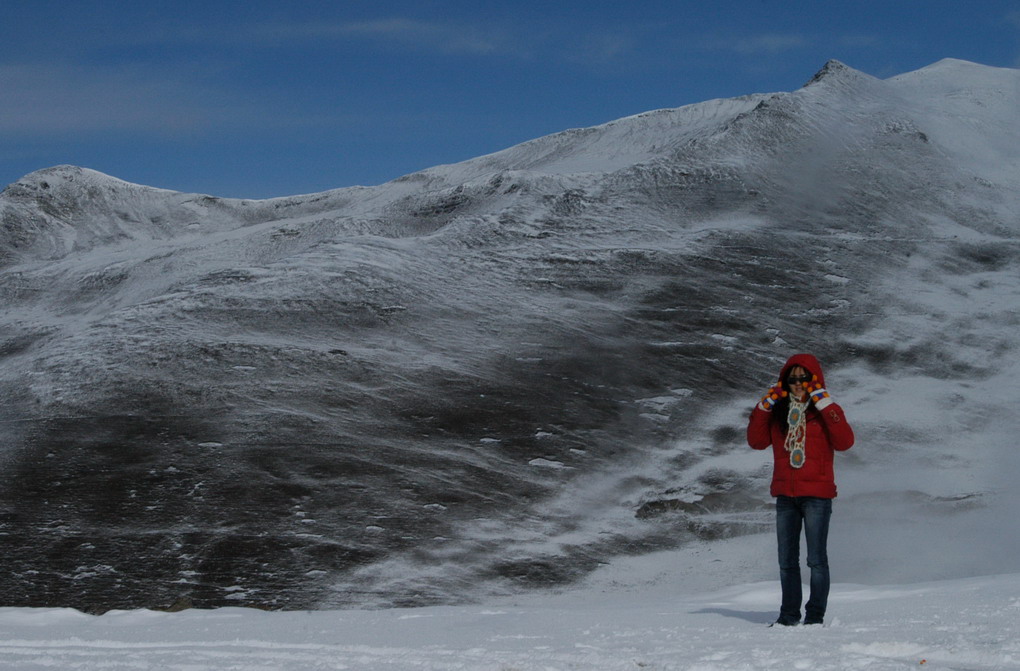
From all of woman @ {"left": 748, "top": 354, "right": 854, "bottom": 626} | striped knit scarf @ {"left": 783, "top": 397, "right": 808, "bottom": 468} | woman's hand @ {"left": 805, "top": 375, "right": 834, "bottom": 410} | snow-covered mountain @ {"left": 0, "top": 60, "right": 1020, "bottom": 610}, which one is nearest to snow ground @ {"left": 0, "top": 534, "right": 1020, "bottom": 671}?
woman @ {"left": 748, "top": 354, "right": 854, "bottom": 626}

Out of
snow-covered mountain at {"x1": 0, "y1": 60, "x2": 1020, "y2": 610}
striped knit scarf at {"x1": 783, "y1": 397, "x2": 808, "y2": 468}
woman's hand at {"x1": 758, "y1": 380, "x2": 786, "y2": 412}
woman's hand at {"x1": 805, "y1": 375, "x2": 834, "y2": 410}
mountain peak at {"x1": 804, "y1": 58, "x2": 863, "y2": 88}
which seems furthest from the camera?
mountain peak at {"x1": 804, "y1": 58, "x2": 863, "y2": 88}

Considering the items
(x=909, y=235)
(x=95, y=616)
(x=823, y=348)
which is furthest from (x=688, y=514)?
(x=909, y=235)

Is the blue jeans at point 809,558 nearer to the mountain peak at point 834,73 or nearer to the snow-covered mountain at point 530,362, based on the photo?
the snow-covered mountain at point 530,362

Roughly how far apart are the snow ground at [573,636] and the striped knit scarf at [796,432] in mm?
Result: 1348

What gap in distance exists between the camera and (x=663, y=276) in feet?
127

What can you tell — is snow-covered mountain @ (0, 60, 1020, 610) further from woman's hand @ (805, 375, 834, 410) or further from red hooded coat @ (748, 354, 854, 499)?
woman's hand @ (805, 375, 834, 410)

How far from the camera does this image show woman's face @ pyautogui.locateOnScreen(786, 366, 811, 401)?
902 centimetres

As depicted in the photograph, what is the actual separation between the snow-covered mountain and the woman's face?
38.7 feet

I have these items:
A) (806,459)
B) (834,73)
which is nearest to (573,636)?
(806,459)

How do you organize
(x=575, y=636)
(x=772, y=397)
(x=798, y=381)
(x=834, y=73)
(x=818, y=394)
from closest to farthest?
(x=575, y=636)
(x=818, y=394)
(x=798, y=381)
(x=772, y=397)
(x=834, y=73)

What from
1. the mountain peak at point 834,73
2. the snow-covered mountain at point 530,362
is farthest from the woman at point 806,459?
the mountain peak at point 834,73

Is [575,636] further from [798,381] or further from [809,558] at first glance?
[798,381]

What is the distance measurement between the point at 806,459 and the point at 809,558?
0.88 m

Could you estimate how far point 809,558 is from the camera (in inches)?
359
